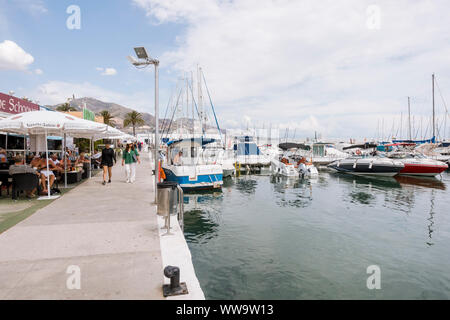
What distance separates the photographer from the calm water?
5469 millimetres

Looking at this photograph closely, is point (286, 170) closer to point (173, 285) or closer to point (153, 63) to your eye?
point (153, 63)

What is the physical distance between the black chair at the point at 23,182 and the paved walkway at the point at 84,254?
137 cm

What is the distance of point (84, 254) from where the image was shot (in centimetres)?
450

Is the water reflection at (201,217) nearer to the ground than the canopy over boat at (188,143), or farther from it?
nearer to the ground

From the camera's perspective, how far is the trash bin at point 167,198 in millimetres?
5965

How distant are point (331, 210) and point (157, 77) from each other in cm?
1008

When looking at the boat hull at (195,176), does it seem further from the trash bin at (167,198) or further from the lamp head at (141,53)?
the trash bin at (167,198)

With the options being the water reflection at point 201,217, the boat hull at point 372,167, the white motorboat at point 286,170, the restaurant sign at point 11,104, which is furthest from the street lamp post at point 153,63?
the boat hull at point 372,167

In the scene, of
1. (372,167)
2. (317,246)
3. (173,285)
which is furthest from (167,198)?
(372,167)

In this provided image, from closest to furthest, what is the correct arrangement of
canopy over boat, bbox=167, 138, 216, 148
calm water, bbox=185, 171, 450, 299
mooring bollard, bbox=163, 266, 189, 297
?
mooring bollard, bbox=163, 266, 189, 297, calm water, bbox=185, 171, 450, 299, canopy over boat, bbox=167, 138, 216, 148

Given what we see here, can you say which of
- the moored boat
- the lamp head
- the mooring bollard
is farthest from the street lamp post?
the moored boat

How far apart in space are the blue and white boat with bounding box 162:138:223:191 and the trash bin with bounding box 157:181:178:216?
29.1ft

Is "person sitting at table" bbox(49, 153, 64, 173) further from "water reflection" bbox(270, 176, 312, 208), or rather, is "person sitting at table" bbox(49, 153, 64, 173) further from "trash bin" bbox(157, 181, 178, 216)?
"water reflection" bbox(270, 176, 312, 208)

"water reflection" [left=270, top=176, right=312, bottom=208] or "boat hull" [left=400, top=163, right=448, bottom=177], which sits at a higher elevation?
"boat hull" [left=400, top=163, right=448, bottom=177]
